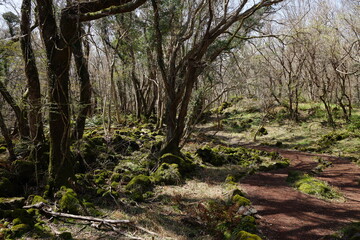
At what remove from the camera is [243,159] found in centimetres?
1204

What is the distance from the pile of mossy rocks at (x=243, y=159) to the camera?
10.9 metres

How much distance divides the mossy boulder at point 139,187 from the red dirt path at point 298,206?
2796 millimetres

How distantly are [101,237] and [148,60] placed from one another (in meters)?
13.4

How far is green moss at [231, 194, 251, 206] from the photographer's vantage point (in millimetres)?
6273

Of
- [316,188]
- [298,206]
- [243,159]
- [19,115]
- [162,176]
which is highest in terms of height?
[19,115]

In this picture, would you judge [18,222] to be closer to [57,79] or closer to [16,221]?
[16,221]

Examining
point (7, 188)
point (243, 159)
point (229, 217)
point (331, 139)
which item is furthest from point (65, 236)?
point (331, 139)

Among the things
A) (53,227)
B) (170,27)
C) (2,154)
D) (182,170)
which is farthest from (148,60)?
(53,227)

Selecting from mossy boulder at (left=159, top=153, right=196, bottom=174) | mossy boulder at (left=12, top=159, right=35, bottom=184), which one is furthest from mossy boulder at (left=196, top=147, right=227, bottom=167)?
mossy boulder at (left=12, top=159, right=35, bottom=184)

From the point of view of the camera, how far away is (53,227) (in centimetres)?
435

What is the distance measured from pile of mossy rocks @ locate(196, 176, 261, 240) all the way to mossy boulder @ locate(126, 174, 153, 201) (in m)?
1.55

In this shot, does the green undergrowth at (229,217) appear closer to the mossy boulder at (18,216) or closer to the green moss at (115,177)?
→ the green moss at (115,177)

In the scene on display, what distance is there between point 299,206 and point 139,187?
3994mm

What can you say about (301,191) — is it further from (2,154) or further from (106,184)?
(2,154)
